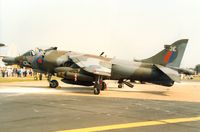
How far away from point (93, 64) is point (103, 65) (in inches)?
52.6

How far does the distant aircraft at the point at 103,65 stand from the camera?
2395 centimetres

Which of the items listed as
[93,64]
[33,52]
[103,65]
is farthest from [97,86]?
[33,52]

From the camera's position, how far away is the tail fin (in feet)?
86.7

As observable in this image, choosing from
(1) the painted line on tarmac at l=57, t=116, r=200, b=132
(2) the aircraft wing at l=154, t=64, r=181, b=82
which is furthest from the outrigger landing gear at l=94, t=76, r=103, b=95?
(1) the painted line on tarmac at l=57, t=116, r=200, b=132

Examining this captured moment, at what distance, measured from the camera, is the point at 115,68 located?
83.9 feet

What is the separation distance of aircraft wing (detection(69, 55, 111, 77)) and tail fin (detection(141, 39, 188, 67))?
493 centimetres

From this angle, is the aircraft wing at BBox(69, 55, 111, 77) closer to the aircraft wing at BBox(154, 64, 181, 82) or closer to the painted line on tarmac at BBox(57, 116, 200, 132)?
the aircraft wing at BBox(154, 64, 181, 82)

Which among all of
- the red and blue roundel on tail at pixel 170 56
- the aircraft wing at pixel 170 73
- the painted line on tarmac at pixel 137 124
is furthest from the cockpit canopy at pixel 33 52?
the painted line on tarmac at pixel 137 124

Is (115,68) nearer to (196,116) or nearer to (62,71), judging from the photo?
(62,71)

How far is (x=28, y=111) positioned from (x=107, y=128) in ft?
14.6

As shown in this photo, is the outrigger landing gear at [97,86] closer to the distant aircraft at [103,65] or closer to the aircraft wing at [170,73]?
the distant aircraft at [103,65]

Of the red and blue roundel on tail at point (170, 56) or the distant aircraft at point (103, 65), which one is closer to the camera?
the distant aircraft at point (103, 65)

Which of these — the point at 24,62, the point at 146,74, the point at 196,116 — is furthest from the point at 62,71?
the point at 196,116

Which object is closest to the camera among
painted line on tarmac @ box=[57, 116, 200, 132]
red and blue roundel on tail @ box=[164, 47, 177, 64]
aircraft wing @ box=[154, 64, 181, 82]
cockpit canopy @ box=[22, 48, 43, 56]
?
painted line on tarmac @ box=[57, 116, 200, 132]
